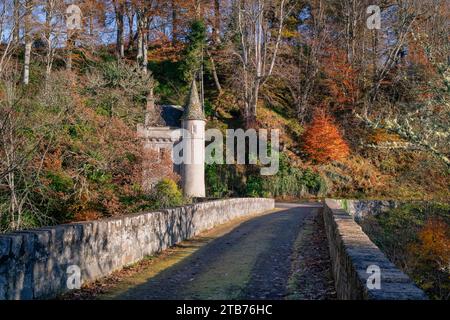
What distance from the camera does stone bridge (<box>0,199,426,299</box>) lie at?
5.45m

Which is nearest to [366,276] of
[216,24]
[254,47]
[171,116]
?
[171,116]

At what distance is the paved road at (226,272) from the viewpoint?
6898 millimetres

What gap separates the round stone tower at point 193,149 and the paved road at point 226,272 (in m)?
16.9

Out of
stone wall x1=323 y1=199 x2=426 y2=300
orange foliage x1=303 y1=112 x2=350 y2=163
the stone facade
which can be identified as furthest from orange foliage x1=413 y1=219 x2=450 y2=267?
orange foliage x1=303 y1=112 x2=350 y2=163

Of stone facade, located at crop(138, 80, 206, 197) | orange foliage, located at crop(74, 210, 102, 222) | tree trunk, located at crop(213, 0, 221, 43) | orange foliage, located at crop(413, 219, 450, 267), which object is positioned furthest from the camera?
tree trunk, located at crop(213, 0, 221, 43)

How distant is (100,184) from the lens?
62.2 feet

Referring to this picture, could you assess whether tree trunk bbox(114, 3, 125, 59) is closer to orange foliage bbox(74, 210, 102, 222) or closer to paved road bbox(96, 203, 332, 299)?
orange foliage bbox(74, 210, 102, 222)

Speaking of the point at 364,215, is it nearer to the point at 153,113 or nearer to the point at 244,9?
the point at 153,113

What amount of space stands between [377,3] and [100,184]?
3644cm

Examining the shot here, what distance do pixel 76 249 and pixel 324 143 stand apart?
32715mm

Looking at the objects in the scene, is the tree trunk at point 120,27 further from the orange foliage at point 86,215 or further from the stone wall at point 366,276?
the stone wall at point 366,276

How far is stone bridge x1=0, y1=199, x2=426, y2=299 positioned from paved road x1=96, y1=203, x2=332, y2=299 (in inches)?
0.6

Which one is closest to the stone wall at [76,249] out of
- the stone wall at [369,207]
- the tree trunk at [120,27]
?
the stone wall at [369,207]
